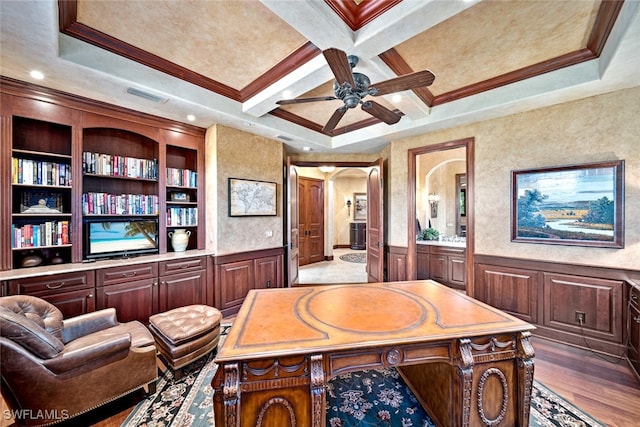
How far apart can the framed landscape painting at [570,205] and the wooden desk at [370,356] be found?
1.87m

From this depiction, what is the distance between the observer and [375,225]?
4520 millimetres

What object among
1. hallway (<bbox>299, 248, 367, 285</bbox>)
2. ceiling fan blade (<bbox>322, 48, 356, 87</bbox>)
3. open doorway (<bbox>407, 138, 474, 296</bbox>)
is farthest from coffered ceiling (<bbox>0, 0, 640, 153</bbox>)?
hallway (<bbox>299, 248, 367, 285</bbox>)

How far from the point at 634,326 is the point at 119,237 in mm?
5368

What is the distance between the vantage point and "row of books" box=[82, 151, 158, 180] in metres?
2.72

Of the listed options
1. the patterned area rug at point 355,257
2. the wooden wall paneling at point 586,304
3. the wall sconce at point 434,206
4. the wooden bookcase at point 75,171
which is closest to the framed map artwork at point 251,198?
the wooden bookcase at point 75,171

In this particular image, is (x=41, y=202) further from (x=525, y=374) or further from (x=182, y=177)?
(x=525, y=374)

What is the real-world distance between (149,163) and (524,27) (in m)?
4.06

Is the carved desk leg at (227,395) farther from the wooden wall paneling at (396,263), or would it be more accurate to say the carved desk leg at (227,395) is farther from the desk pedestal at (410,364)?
the wooden wall paneling at (396,263)

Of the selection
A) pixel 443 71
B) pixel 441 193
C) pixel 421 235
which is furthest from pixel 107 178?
pixel 441 193

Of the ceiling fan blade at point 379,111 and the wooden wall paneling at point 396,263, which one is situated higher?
the ceiling fan blade at point 379,111

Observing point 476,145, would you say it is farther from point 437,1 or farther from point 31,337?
point 31,337

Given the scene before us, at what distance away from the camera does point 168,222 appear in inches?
129

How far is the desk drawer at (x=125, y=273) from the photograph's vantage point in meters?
2.49

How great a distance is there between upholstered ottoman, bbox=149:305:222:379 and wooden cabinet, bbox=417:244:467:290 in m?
A: 3.65
